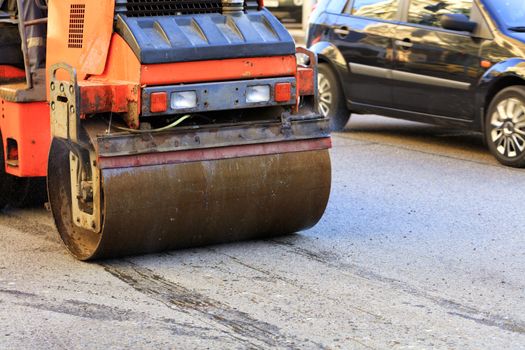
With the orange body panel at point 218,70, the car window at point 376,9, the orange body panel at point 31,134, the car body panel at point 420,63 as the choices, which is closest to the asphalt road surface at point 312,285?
the orange body panel at point 31,134

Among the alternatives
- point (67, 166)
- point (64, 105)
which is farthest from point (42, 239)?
point (64, 105)

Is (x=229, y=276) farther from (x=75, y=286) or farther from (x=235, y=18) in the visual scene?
(x=235, y=18)

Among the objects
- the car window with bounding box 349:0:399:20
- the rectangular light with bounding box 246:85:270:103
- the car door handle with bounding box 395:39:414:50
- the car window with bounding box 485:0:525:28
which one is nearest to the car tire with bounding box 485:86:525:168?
the car window with bounding box 485:0:525:28

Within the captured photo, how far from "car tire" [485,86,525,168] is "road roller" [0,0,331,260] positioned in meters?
3.49

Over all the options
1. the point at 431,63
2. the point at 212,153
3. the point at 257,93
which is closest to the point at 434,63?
the point at 431,63

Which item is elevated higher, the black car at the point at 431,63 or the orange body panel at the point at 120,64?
the orange body panel at the point at 120,64

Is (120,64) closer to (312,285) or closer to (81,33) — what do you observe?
(81,33)

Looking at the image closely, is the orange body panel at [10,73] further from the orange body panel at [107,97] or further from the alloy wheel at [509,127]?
the alloy wheel at [509,127]

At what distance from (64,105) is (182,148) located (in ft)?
2.42

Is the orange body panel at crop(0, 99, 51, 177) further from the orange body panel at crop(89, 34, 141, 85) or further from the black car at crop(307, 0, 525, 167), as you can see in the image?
the black car at crop(307, 0, 525, 167)

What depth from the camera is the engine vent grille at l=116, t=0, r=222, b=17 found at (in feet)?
23.7

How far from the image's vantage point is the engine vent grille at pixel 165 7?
722 cm

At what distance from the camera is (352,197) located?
9344mm

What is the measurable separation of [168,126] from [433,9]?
206 inches
